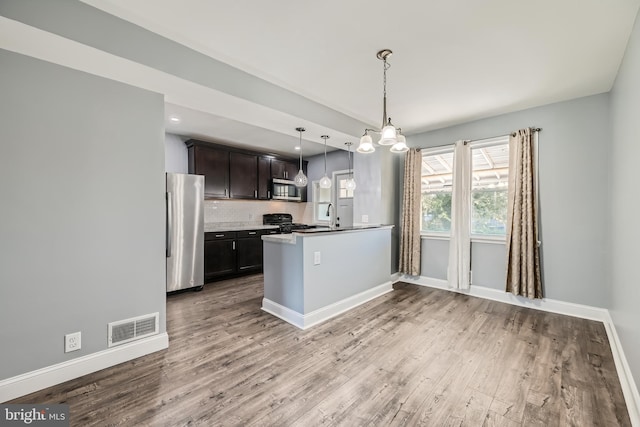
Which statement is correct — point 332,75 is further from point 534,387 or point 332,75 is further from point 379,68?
point 534,387

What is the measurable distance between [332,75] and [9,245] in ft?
9.65

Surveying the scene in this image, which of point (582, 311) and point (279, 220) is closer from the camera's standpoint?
point (582, 311)

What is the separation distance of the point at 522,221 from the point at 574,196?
23.8 inches

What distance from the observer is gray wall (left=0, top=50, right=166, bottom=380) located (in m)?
1.87

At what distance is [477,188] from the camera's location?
4.09 m

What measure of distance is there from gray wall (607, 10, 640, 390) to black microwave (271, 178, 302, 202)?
5233mm

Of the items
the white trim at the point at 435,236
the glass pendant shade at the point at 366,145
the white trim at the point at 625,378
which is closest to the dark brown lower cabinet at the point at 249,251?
the white trim at the point at 435,236

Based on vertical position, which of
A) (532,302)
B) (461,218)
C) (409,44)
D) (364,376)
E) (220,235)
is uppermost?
(409,44)

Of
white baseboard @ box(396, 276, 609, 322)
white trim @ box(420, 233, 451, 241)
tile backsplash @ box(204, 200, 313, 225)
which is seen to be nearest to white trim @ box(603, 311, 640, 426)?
white baseboard @ box(396, 276, 609, 322)

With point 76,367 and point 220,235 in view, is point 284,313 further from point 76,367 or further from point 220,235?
point 220,235

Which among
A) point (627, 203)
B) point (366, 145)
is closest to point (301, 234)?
point (366, 145)

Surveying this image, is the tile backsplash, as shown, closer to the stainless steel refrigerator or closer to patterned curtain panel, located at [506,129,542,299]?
the stainless steel refrigerator

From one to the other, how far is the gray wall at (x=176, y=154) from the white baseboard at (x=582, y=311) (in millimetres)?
4614

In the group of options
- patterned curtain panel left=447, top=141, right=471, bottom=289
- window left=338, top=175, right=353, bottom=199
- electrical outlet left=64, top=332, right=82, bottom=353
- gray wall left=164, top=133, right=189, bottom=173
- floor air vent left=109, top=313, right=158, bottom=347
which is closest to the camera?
electrical outlet left=64, top=332, right=82, bottom=353
